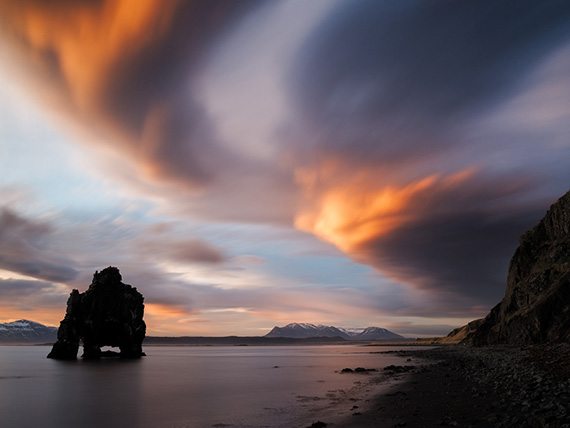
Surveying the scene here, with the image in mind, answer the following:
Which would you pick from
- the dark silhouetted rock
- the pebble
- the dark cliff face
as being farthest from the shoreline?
the dark silhouetted rock

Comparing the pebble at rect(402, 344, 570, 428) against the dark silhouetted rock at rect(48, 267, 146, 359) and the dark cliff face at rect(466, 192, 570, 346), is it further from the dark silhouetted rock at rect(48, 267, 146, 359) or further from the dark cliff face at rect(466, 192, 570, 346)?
the dark silhouetted rock at rect(48, 267, 146, 359)

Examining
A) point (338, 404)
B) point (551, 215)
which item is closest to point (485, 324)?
point (551, 215)

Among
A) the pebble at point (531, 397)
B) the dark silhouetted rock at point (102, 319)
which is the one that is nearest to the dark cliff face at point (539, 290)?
the pebble at point (531, 397)

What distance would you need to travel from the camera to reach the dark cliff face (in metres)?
59.5

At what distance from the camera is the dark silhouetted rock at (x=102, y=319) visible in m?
111

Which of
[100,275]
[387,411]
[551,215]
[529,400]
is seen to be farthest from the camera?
[100,275]

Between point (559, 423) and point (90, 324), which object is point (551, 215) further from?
point (90, 324)

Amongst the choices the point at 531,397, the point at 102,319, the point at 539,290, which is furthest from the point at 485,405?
the point at 102,319

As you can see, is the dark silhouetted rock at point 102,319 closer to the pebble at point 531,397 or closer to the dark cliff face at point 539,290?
the dark cliff face at point 539,290

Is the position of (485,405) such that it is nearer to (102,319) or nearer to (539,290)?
(539,290)

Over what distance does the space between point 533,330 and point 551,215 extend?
28525 millimetres

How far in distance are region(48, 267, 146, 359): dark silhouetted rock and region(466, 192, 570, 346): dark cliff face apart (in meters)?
101

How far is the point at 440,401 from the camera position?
997 inches

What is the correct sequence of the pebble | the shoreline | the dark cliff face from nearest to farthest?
the pebble < the shoreline < the dark cliff face
